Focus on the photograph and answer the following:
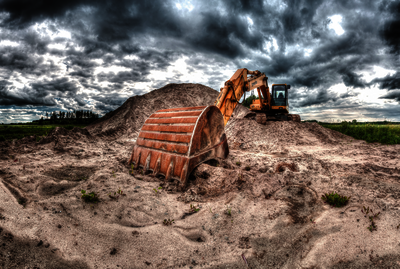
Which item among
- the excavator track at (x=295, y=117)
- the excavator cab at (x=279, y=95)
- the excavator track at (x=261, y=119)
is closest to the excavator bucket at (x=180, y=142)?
the excavator track at (x=261, y=119)

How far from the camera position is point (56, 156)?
17.9 ft

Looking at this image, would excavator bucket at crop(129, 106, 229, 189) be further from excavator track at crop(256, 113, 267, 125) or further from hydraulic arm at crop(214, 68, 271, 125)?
excavator track at crop(256, 113, 267, 125)

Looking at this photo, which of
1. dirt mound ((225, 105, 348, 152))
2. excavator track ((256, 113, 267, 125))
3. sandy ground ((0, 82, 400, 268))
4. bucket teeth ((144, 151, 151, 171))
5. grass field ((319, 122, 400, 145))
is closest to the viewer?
sandy ground ((0, 82, 400, 268))

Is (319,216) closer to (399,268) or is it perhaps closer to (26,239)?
(399,268)

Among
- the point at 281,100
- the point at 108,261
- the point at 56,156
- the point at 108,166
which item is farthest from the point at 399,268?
the point at 281,100

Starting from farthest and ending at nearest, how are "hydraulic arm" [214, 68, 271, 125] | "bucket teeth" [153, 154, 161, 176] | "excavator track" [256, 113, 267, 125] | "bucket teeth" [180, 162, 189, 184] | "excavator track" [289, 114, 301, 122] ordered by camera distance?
"excavator track" [289, 114, 301, 122] < "excavator track" [256, 113, 267, 125] < "hydraulic arm" [214, 68, 271, 125] < "bucket teeth" [153, 154, 161, 176] < "bucket teeth" [180, 162, 189, 184]

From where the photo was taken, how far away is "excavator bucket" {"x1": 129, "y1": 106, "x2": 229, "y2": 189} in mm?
3760

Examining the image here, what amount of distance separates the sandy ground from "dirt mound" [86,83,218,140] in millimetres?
8806

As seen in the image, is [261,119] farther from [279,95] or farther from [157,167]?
[157,167]

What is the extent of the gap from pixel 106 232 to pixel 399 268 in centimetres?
300

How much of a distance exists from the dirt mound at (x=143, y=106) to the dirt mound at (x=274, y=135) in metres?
6.72

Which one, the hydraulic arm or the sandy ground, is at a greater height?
the hydraulic arm

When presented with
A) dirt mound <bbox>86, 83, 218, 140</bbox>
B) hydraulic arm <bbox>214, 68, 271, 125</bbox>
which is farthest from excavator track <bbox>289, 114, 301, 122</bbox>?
dirt mound <bbox>86, 83, 218, 140</bbox>

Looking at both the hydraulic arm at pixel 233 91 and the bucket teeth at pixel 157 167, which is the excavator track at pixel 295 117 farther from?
the bucket teeth at pixel 157 167
